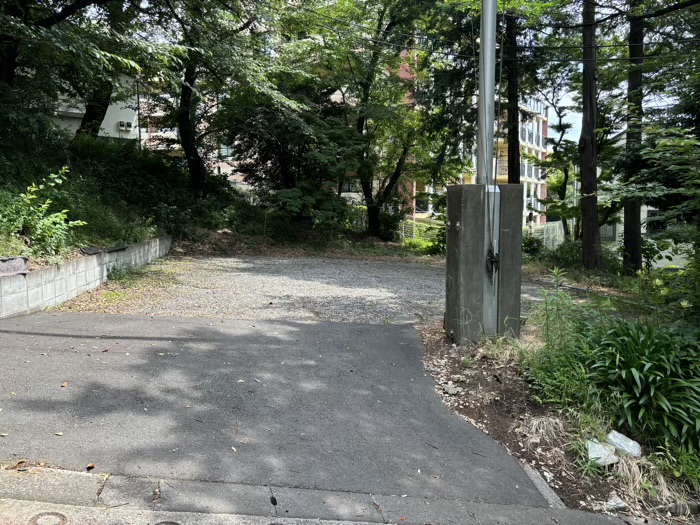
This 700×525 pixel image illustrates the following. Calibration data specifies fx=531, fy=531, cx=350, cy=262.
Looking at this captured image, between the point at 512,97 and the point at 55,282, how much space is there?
15538 millimetres

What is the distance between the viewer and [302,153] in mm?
20125

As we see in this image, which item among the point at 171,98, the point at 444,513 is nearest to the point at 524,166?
the point at 171,98

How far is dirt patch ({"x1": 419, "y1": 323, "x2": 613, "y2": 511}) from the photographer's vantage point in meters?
3.76

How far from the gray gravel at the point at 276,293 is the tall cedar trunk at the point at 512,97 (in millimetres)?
6111

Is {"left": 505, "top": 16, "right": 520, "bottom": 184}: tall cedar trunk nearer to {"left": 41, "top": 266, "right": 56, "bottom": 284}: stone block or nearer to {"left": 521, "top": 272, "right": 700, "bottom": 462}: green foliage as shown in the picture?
{"left": 521, "top": 272, "right": 700, "bottom": 462}: green foliage

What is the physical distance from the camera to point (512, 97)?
18031mm

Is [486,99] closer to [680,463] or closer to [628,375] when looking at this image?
[628,375]

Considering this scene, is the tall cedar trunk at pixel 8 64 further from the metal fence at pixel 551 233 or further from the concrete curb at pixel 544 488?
the metal fence at pixel 551 233

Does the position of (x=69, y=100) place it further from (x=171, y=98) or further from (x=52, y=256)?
(x=52, y=256)

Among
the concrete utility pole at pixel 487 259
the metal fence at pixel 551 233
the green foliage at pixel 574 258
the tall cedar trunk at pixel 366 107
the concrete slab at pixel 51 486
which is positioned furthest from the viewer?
the metal fence at pixel 551 233

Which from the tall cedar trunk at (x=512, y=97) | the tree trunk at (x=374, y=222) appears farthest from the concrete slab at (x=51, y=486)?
the tree trunk at (x=374, y=222)

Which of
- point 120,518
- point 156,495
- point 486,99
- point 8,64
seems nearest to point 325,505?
point 156,495

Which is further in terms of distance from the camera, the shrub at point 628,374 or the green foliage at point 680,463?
the shrub at point 628,374

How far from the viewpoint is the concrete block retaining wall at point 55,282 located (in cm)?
626
